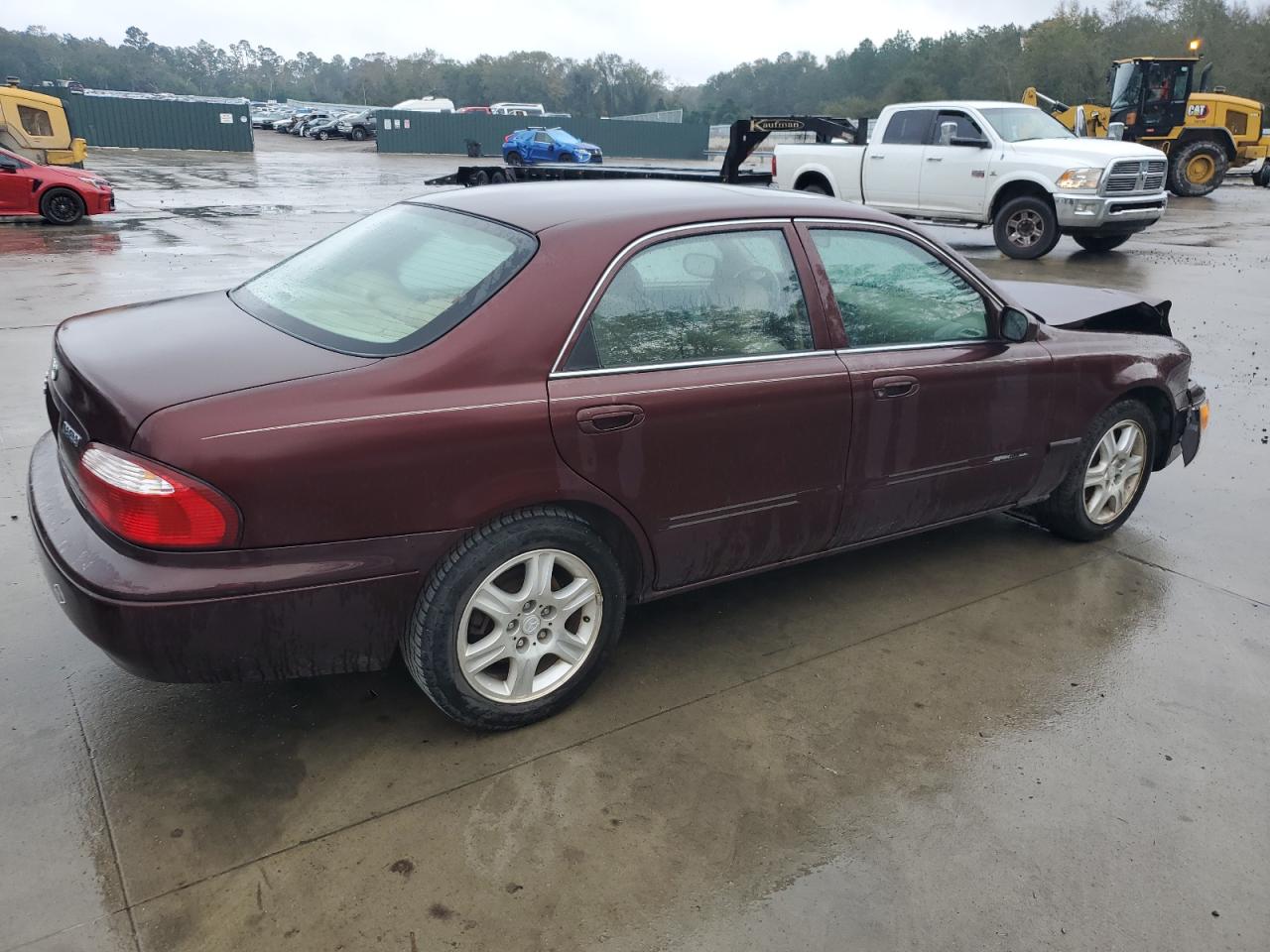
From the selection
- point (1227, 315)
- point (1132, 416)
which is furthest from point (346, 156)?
point (1132, 416)

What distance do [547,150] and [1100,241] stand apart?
2569cm

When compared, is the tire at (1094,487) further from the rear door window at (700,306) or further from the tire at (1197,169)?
the tire at (1197,169)

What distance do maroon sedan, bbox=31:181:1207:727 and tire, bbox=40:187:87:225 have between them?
1434 centimetres

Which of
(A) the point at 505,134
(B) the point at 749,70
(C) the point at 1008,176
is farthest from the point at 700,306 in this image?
(B) the point at 749,70

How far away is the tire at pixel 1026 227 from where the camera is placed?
1352cm

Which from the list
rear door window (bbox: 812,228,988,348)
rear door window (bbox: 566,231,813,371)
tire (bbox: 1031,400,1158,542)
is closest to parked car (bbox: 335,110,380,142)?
tire (bbox: 1031,400,1158,542)

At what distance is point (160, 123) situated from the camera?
41656 mm

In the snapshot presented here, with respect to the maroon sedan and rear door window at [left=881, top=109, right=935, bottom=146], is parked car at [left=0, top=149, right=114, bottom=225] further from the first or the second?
the maroon sedan

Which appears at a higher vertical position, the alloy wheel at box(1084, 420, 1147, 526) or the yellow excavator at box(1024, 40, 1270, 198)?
the yellow excavator at box(1024, 40, 1270, 198)

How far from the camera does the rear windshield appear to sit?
285cm

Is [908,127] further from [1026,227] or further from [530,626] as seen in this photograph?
[530,626]

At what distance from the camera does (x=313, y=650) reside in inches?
104

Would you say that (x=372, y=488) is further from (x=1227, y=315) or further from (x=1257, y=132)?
(x=1257, y=132)

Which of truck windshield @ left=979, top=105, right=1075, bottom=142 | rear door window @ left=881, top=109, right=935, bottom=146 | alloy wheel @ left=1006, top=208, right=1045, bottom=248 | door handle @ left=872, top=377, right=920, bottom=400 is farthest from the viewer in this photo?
rear door window @ left=881, top=109, right=935, bottom=146
